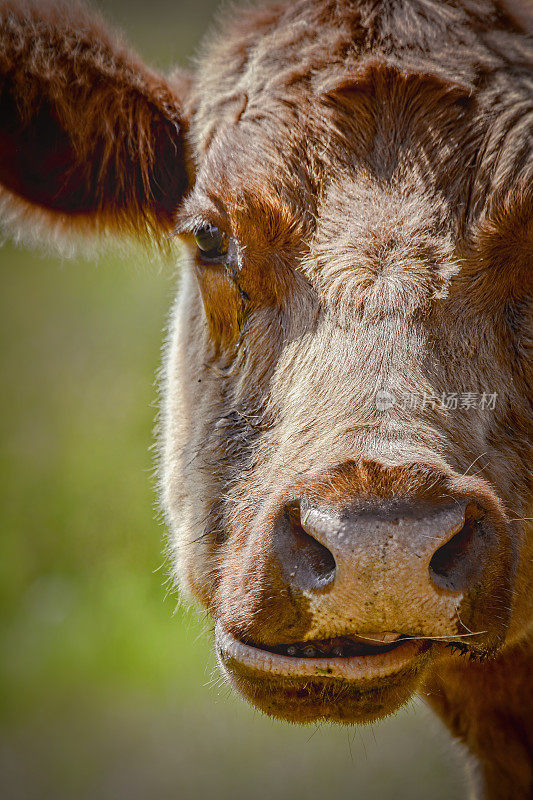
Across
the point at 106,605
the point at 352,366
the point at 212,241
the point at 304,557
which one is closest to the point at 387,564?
the point at 304,557

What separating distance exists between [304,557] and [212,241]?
1364 millimetres

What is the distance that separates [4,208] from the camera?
351cm

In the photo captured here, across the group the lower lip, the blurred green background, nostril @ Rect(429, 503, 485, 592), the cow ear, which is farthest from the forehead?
the blurred green background

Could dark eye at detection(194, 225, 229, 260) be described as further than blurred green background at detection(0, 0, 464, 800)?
No

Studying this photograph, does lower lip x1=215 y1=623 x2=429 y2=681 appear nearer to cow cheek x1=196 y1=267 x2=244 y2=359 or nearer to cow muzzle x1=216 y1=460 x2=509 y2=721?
cow muzzle x1=216 y1=460 x2=509 y2=721

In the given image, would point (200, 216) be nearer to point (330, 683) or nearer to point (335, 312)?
point (335, 312)

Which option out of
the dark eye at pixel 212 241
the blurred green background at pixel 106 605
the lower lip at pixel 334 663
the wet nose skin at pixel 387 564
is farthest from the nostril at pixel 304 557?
the blurred green background at pixel 106 605

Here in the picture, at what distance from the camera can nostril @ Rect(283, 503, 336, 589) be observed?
2.06m

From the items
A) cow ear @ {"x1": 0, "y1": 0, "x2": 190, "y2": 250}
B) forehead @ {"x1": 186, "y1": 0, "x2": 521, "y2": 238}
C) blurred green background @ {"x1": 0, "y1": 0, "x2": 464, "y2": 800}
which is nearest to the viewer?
forehead @ {"x1": 186, "y1": 0, "x2": 521, "y2": 238}

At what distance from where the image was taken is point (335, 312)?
254cm

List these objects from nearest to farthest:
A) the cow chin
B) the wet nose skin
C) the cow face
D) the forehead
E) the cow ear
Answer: the wet nose skin < the cow face < the cow chin < the forehead < the cow ear

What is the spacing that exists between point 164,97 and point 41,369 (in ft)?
19.9

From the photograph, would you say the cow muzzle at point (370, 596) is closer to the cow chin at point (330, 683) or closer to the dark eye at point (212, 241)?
the cow chin at point (330, 683)

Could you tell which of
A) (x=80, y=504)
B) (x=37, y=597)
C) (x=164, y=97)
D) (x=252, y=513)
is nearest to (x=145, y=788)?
(x=37, y=597)
